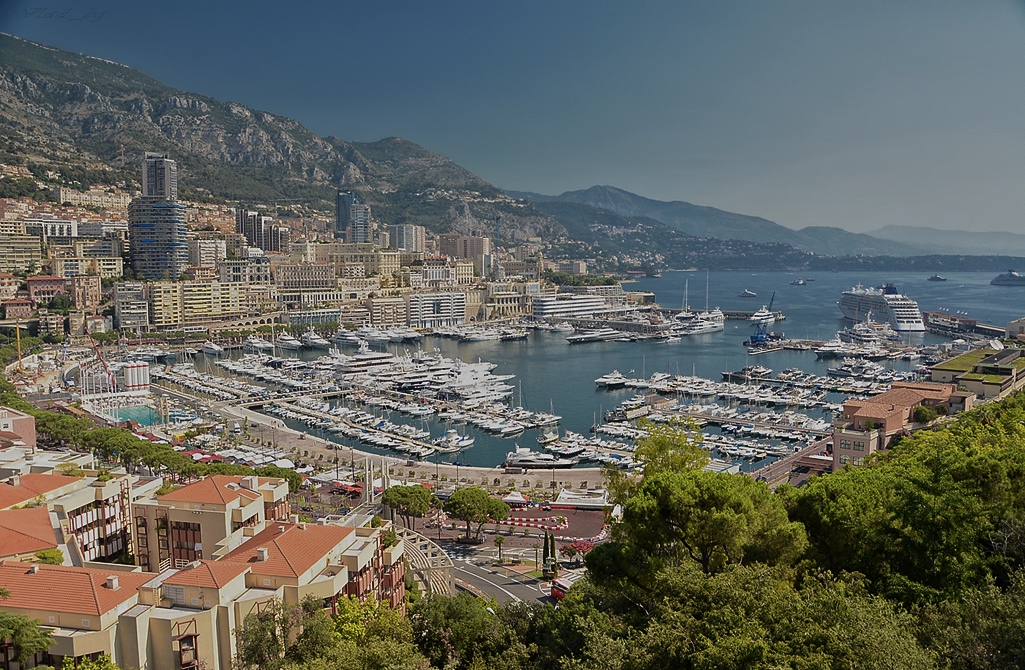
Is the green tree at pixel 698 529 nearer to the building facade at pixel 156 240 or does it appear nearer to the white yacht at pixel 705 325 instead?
the white yacht at pixel 705 325

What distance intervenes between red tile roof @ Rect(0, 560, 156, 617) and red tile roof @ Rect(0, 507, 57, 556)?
105 centimetres

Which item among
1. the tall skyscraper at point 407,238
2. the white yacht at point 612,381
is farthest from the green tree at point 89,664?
the tall skyscraper at point 407,238

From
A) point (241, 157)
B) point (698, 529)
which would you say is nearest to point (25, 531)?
point (698, 529)

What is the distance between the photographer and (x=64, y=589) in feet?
19.7

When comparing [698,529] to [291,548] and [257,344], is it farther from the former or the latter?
[257,344]

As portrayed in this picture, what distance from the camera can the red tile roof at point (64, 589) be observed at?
5844 mm

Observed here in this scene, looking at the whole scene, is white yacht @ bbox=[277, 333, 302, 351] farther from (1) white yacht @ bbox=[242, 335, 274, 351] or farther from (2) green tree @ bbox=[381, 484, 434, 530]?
(2) green tree @ bbox=[381, 484, 434, 530]

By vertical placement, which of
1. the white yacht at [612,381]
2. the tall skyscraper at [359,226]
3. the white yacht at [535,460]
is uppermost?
the tall skyscraper at [359,226]

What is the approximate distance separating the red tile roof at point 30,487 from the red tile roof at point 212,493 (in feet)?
4.93

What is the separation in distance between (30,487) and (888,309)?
4347cm

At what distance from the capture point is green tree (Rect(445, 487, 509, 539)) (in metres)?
12.0

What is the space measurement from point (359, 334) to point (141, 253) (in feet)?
48.8

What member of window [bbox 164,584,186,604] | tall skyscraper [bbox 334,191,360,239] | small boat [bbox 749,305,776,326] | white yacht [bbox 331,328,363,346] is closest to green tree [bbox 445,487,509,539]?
window [bbox 164,584,186,604]

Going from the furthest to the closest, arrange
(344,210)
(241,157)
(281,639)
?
(241,157) → (344,210) → (281,639)
